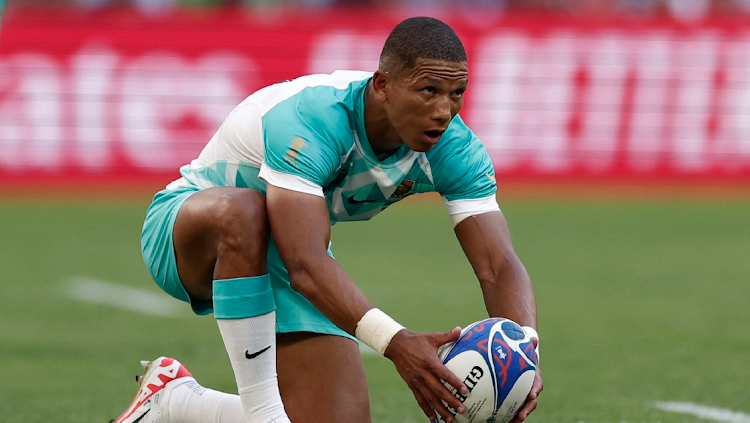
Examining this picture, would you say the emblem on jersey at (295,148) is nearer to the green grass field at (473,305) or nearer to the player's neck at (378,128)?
the player's neck at (378,128)

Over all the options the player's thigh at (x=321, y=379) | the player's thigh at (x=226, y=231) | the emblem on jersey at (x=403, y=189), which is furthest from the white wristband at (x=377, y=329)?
the emblem on jersey at (x=403, y=189)

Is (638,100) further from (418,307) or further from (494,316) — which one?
(494,316)

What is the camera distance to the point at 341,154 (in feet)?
14.8

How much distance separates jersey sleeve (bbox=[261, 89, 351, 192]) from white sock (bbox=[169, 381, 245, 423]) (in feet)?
3.43

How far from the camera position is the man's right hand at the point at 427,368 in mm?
3881

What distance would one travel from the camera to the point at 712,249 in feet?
36.3

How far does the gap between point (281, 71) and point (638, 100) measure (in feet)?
14.9

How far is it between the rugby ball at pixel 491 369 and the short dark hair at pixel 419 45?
0.99 meters

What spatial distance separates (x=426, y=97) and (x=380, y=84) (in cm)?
A: 25

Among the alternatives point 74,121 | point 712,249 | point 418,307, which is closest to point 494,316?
point 418,307

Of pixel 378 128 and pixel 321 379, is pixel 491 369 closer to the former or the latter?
pixel 321 379

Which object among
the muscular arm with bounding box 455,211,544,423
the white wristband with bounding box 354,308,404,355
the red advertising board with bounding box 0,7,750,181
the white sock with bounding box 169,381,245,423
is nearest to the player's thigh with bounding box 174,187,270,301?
the white wristband with bounding box 354,308,404,355

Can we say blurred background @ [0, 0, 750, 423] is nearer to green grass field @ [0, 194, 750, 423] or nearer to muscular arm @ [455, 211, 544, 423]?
green grass field @ [0, 194, 750, 423]

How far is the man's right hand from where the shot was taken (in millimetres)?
3881
